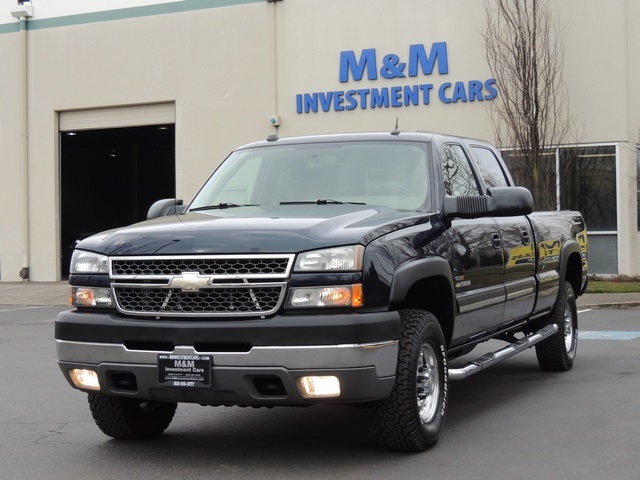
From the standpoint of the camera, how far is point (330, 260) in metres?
5.77

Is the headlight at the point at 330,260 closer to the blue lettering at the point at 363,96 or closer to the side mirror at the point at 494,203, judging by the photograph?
the side mirror at the point at 494,203

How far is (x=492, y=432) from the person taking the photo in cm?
705

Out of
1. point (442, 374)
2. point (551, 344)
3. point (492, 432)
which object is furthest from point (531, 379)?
point (442, 374)

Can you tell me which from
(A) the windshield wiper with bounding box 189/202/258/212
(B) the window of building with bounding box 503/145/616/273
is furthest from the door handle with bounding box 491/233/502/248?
(B) the window of building with bounding box 503/145/616/273

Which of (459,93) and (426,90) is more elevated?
(426,90)

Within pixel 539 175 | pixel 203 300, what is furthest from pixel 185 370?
pixel 539 175

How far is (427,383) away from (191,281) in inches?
64.5

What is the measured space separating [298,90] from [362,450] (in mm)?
19642

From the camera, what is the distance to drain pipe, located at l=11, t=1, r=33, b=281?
28.8 meters

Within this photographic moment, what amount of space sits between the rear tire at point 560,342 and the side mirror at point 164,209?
375 cm

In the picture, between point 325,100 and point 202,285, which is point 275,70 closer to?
point 325,100

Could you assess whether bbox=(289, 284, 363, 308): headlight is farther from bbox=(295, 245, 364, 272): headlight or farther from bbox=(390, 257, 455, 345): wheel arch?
bbox=(390, 257, 455, 345): wheel arch

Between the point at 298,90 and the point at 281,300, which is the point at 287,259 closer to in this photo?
the point at 281,300

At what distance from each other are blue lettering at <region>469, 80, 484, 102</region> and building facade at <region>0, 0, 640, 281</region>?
0.04 meters
